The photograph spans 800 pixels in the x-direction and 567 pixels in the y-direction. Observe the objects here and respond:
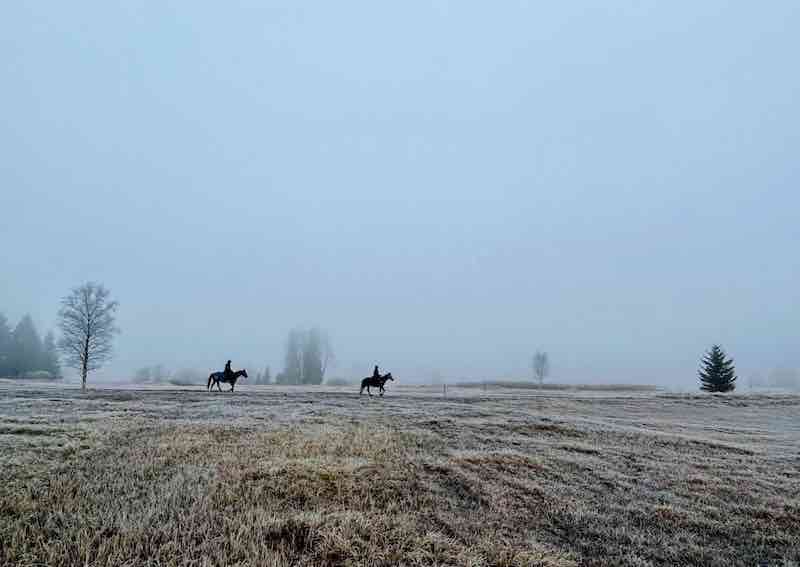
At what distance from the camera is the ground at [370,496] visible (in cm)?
651

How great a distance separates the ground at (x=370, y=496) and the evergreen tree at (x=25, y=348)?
63830mm

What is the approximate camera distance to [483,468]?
37.9ft

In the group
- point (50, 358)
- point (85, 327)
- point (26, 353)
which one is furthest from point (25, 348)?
point (85, 327)

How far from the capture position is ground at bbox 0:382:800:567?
651 cm

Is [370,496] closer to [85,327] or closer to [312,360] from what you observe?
[85,327]

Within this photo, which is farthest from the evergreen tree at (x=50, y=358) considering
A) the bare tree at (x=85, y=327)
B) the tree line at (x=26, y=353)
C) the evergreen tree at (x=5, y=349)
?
the bare tree at (x=85, y=327)

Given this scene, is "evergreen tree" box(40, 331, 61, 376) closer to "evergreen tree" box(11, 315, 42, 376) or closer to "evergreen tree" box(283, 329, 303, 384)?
"evergreen tree" box(11, 315, 42, 376)

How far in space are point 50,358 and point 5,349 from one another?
872cm

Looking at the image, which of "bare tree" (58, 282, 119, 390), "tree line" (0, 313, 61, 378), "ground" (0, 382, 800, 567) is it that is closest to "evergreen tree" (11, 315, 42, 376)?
"tree line" (0, 313, 61, 378)

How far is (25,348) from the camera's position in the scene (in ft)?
212

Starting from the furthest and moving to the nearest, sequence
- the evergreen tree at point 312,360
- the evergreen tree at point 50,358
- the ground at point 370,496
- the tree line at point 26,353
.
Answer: the evergreen tree at point 312,360 < the evergreen tree at point 50,358 < the tree line at point 26,353 < the ground at point 370,496

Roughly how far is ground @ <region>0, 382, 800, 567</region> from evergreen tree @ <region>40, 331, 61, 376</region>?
6939 centimetres

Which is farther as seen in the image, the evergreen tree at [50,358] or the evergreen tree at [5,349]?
the evergreen tree at [50,358]

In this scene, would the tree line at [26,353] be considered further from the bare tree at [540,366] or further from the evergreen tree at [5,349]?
the bare tree at [540,366]
